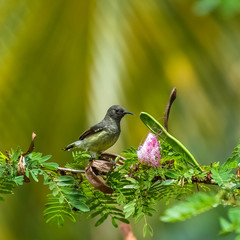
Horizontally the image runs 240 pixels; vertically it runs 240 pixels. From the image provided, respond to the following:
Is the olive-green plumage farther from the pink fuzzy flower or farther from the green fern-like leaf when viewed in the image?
the green fern-like leaf

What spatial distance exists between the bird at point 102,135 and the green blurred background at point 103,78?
2.04m

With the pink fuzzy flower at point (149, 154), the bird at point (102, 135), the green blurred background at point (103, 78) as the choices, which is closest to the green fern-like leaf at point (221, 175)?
the pink fuzzy flower at point (149, 154)

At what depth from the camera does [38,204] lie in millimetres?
5441

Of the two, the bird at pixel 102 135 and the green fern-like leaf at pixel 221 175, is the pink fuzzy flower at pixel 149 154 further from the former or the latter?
the bird at pixel 102 135

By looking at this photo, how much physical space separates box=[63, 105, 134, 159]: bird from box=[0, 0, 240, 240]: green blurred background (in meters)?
2.04

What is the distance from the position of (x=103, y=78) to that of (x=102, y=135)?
2827 millimetres

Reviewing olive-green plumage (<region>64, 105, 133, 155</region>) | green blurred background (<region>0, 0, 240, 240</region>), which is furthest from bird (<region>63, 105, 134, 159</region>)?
green blurred background (<region>0, 0, 240, 240</region>)

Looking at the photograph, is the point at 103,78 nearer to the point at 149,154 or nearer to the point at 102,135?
the point at 102,135

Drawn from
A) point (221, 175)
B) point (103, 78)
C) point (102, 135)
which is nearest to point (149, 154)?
point (221, 175)

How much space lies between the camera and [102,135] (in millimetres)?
2475

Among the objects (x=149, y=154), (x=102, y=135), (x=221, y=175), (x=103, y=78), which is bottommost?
(x=221, y=175)

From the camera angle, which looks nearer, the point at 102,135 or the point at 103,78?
the point at 102,135

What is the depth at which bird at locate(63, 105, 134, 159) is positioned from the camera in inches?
97.7

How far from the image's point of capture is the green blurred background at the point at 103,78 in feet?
16.9
